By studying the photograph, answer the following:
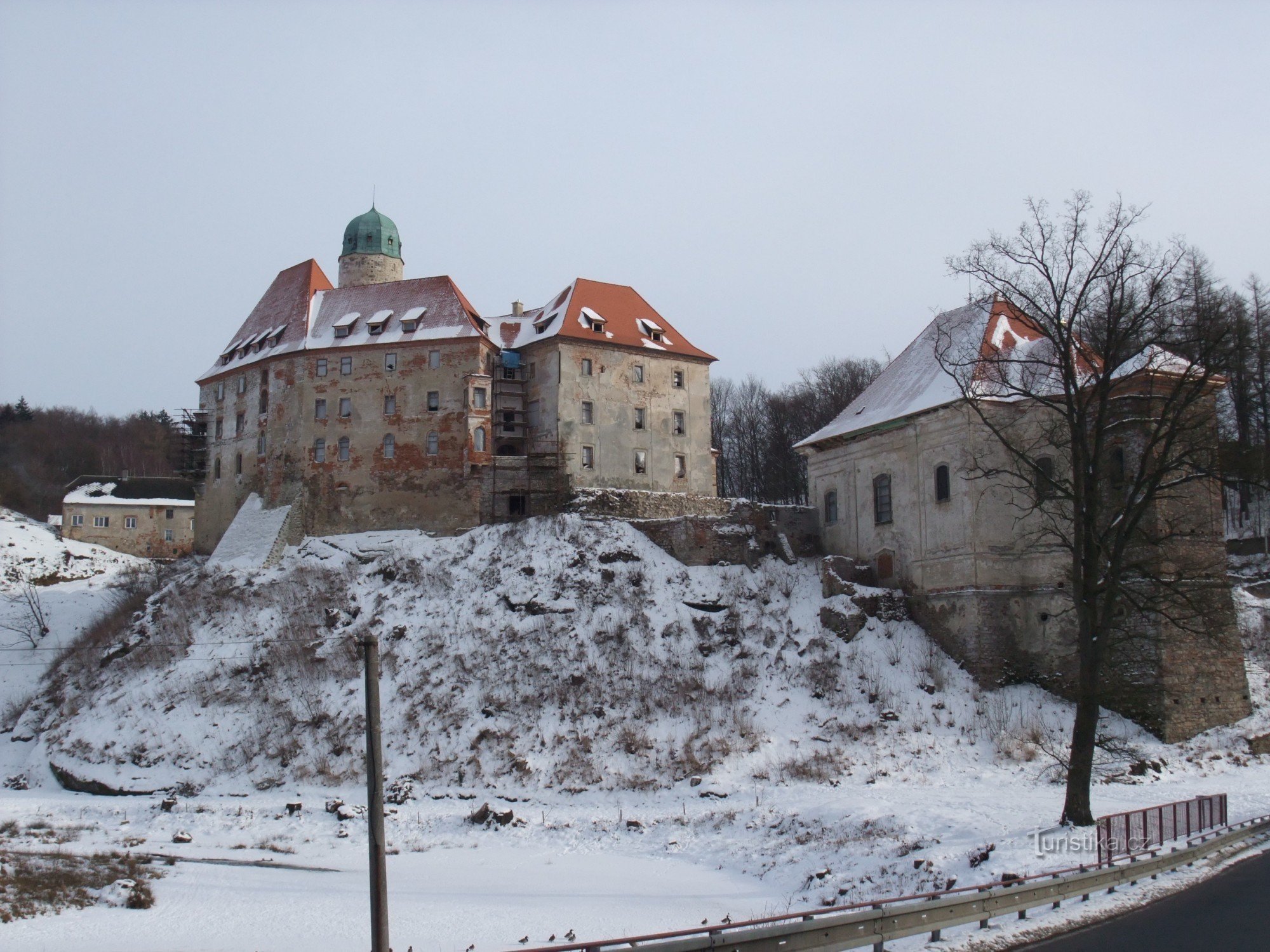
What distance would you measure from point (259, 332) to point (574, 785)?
102 ft

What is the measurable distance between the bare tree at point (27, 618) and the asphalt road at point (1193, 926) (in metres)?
46.0

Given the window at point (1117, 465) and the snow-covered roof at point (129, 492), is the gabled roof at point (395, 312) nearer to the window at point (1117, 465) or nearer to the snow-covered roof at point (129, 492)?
the window at point (1117, 465)

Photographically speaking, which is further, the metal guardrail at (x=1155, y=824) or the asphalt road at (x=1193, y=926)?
the metal guardrail at (x=1155, y=824)

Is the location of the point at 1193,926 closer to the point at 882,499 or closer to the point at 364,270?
the point at 882,499

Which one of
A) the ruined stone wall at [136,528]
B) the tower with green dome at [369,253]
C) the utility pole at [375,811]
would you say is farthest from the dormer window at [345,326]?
the utility pole at [375,811]

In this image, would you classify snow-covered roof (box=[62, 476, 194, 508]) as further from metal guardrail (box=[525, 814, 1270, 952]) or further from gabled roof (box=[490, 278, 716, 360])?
metal guardrail (box=[525, 814, 1270, 952])

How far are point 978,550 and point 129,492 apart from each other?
2556 inches

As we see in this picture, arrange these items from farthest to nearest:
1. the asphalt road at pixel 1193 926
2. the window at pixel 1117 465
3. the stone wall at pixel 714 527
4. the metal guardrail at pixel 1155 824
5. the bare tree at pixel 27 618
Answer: the bare tree at pixel 27 618, the stone wall at pixel 714 527, the window at pixel 1117 465, the metal guardrail at pixel 1155 824, the asphalt road at pixel 1193 926

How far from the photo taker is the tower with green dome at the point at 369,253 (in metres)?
56.6

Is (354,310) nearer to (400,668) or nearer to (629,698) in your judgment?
(400,668)

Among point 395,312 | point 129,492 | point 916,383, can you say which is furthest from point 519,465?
point 129,492

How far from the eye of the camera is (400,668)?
3694cm

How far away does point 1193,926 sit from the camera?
14047 mm

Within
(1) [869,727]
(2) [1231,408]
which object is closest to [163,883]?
(1) [869,727]
